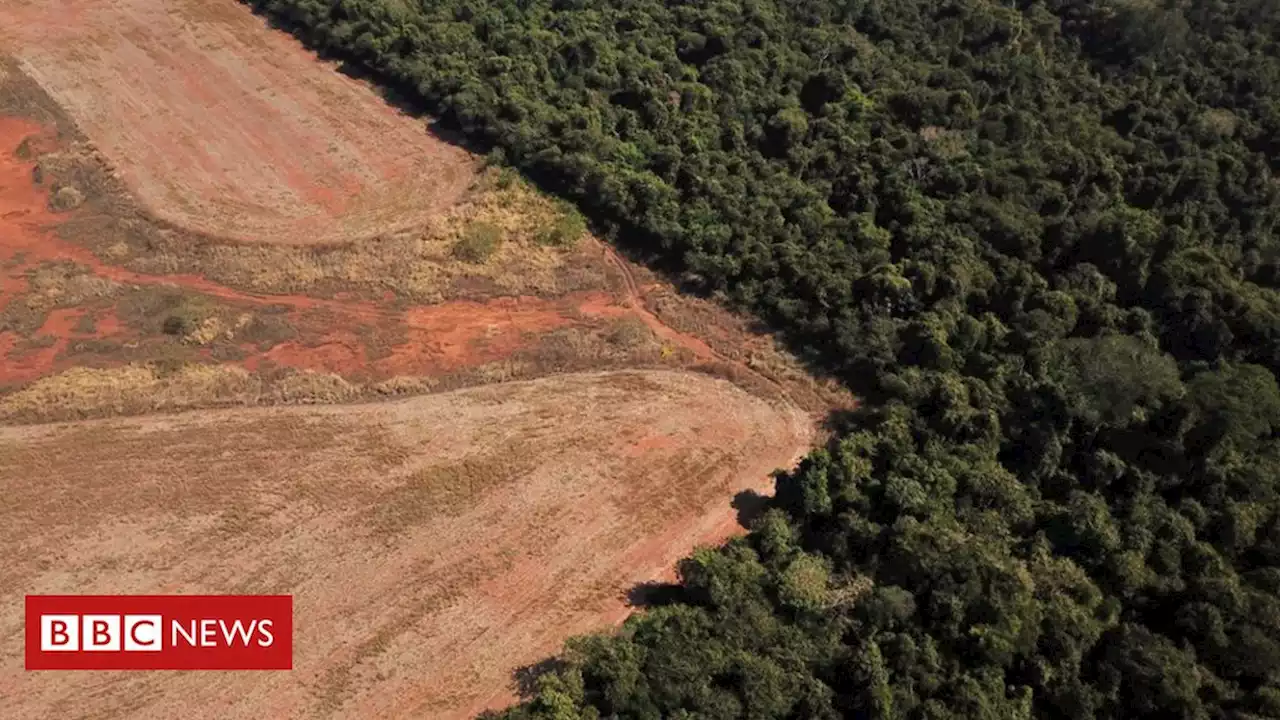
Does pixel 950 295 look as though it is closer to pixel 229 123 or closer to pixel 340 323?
pixel 340 323

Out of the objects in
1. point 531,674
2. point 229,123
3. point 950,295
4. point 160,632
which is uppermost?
point 950,295

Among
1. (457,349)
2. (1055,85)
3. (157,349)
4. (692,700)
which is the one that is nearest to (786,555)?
(692,700)

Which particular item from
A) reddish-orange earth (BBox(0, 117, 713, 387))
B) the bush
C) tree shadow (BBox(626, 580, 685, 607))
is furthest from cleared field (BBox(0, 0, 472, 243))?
tree shadow (BBox(626, 580, 685, 607))

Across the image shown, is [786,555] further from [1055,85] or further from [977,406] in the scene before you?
[1055,85]

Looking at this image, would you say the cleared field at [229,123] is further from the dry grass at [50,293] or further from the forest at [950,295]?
the dry grass at [50,293]

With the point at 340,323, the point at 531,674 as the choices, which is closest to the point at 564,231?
the point at 340,323

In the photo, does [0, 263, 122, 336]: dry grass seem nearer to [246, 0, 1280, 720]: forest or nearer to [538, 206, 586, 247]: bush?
[538, 206, 586, 247]: bush
